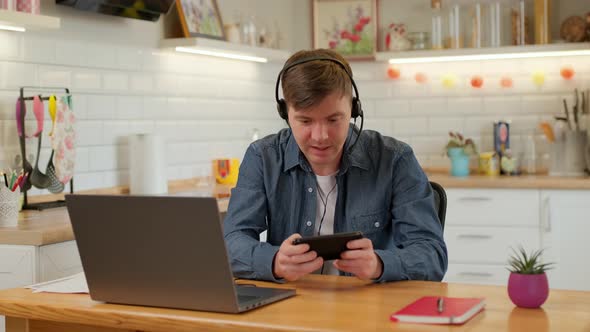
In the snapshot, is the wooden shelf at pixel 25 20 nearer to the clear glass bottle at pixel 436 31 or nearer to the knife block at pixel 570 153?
the clear glass bottle at pixel 436 31

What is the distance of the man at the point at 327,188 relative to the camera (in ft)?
7.70

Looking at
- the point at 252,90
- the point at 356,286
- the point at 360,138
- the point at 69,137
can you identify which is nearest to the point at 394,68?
the point at 252,90

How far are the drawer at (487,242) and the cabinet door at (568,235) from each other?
0.10 m

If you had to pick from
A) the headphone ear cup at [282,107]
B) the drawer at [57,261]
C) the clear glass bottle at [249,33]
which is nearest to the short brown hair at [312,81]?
the headphone ear cup at [282,107]

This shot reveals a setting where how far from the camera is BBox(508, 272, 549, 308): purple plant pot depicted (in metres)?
1.93

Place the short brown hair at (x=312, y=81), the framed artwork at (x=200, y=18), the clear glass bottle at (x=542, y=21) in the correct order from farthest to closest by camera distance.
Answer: the clear glass bottle at (x=542, y=21), the framed artwork at (x=200, y=18), the short brown hair at (x=312, y=81)

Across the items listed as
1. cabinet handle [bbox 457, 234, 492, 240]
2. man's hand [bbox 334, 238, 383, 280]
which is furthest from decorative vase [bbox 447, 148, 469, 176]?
man's hand [bbox 334, 238, 383, 280]

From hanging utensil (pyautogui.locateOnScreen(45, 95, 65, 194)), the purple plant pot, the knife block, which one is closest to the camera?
the purple plant pot

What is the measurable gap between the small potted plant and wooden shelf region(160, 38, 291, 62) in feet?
3.83

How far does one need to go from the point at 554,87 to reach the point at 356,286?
3.45 m

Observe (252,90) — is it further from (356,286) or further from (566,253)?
(356,286)

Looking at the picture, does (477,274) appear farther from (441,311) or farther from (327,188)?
(441,311)

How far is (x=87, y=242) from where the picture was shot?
2041mm

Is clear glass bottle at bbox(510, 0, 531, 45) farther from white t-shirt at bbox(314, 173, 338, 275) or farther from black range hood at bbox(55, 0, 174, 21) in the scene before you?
white t-shirt at bbox(314, 173, 338, 275)
